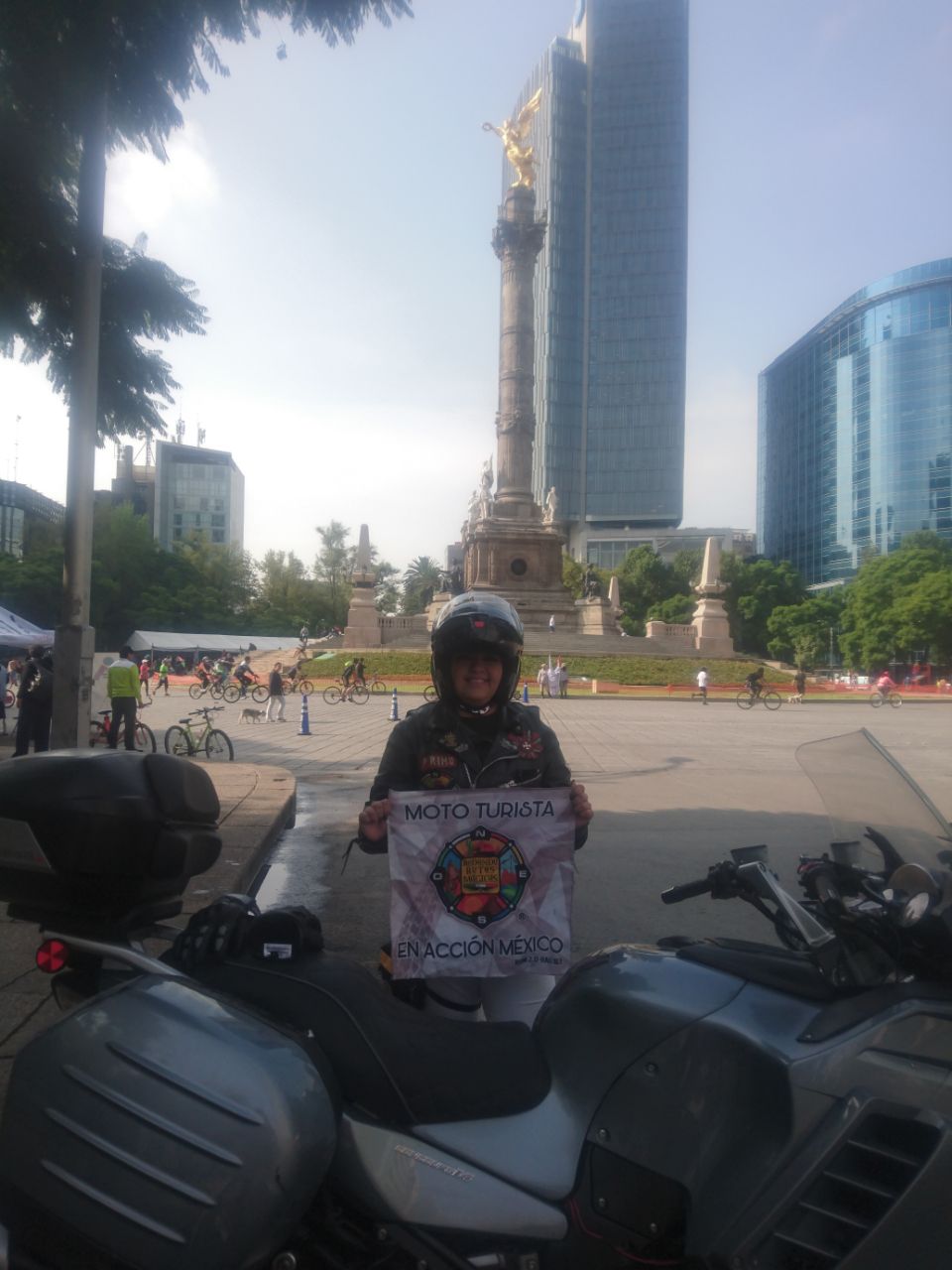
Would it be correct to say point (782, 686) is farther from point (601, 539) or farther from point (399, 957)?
point (601, 539)

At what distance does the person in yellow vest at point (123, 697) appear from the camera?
1354 cm

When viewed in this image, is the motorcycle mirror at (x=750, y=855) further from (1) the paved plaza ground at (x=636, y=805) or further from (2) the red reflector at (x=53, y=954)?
(1) the paved plaza ground at (x=636, y=805)

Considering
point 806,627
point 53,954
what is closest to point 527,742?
point 53,954

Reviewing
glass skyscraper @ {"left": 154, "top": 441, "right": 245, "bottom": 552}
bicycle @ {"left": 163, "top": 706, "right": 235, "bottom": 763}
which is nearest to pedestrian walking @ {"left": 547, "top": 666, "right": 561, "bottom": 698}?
bicycle @ {"left": 163, "top": 706, "right": 235, "bottom": 763}

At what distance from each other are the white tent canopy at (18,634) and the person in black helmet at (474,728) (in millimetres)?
20321

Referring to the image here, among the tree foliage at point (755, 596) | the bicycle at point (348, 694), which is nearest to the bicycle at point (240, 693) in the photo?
the bicycle at point (348, 694)

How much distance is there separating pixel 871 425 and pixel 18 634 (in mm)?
99032

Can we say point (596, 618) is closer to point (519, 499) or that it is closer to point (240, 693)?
point (519, 499)

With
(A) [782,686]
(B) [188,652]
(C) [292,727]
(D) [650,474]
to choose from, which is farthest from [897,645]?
(D) [650,474]

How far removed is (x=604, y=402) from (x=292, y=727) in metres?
110

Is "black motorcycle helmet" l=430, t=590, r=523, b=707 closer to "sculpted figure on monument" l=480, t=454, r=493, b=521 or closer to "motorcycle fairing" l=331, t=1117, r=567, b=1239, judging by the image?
"motorcycle fairing" l=331, t=1117, r=567, b=1239

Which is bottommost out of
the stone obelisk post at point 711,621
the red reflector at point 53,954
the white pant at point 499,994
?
the white pant at point 499,994

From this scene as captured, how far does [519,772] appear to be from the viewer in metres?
2.71

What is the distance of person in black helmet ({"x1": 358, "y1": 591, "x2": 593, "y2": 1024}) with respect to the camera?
2.70m
